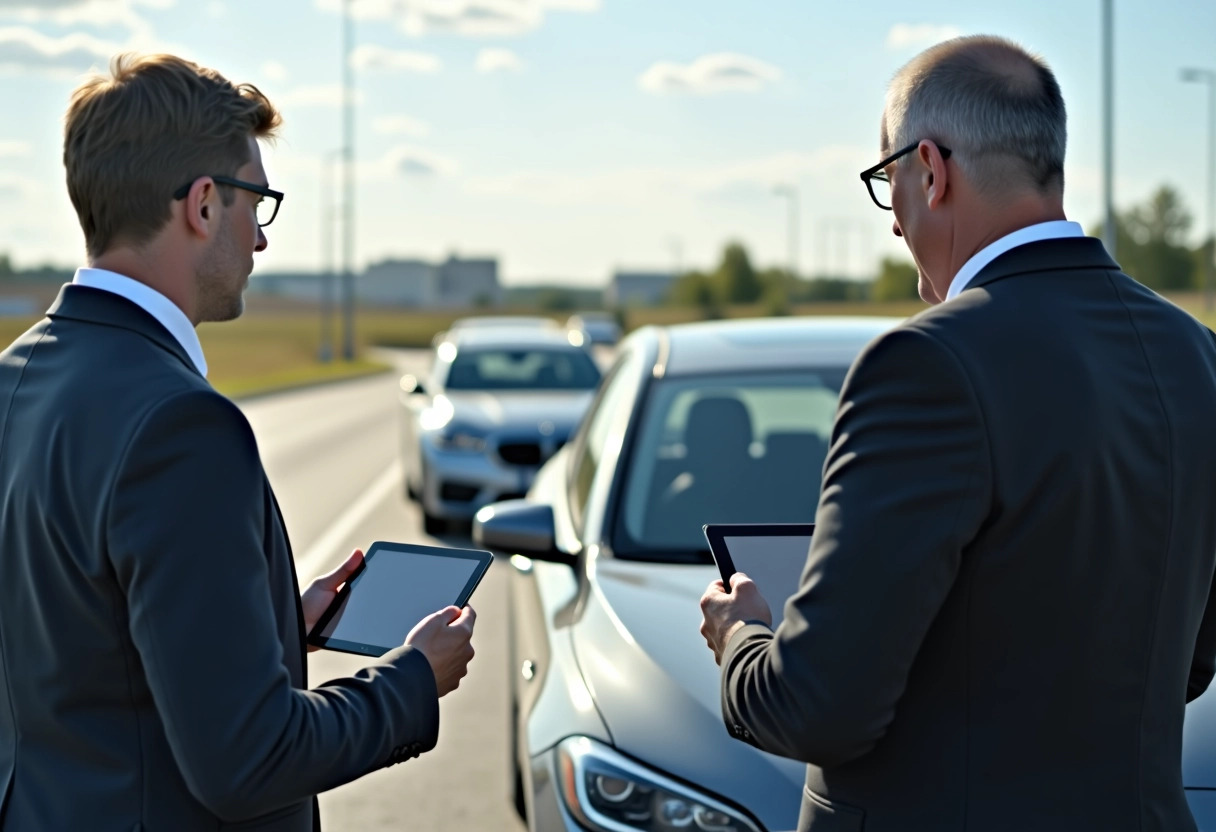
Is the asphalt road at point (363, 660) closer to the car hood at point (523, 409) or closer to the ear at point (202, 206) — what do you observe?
the car hood at point (523, 409)

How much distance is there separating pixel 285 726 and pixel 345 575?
56 cm

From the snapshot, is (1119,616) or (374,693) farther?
(374,693)

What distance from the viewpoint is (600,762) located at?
2.93 m

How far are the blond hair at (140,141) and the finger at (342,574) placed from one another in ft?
2.12

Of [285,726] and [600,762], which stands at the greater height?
[285,726]

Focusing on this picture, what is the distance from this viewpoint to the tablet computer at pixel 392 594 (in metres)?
2.15

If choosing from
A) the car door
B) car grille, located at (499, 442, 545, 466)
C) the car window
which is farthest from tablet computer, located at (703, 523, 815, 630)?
car grille, located at (499, 442, 545, 466)

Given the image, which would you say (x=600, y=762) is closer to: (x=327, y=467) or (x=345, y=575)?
(x=345, y=575)

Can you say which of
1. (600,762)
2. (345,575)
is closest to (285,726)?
(345,575)

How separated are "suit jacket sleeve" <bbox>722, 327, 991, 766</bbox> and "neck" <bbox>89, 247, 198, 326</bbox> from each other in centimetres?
87

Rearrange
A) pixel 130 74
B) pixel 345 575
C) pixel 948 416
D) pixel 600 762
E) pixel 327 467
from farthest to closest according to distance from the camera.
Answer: pixel 327 467
pixel 600 762
pixel 345 575
pixel 130 74
pixel 948 416

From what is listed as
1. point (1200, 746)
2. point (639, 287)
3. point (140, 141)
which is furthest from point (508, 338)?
point (639, 287)

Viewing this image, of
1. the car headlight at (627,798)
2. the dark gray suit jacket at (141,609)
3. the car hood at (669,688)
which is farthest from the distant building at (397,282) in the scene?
the dark gray suit jacket at (141,609)

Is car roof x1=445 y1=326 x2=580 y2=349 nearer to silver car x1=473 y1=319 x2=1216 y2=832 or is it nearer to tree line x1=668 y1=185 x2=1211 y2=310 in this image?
silver car x1=473 y1=319 x2=1216 y2=832
